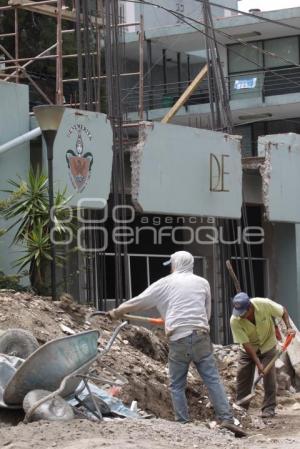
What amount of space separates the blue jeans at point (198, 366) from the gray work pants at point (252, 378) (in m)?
2.52

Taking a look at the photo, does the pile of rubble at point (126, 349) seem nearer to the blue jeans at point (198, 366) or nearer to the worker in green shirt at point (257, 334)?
the worker in green shirt at point (257, 334)

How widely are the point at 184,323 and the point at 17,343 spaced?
197 cm

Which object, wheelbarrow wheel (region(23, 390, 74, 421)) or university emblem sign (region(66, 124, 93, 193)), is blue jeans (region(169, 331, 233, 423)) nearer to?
wheelbarrow wheel (region(23, 390, 74, 421))

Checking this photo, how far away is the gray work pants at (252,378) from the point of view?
12242 mm

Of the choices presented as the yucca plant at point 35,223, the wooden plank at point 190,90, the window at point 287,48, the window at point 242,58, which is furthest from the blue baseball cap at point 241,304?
the window at point 287,48

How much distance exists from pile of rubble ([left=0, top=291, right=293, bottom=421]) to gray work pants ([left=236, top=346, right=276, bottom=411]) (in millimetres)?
330

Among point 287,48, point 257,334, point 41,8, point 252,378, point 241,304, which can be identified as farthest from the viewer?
point 287,48

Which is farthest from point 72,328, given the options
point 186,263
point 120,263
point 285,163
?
point 285,163

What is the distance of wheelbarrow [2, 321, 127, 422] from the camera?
9047 mm

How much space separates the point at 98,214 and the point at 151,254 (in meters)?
5.06

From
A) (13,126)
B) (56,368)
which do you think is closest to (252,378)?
(56,368)

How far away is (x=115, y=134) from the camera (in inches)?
749

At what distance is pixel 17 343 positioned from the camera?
10.7 metres

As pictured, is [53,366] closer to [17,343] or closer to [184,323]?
[184,323]
